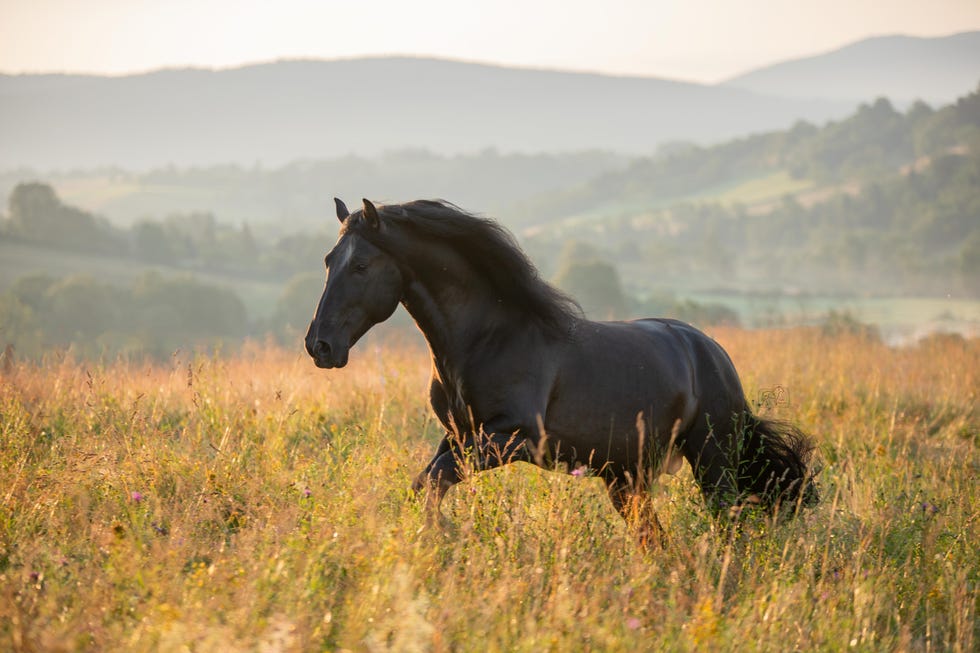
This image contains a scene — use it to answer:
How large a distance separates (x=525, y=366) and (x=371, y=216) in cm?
112

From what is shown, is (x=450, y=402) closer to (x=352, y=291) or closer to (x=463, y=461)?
(x=463, y=461)

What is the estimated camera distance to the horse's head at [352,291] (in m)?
4.43

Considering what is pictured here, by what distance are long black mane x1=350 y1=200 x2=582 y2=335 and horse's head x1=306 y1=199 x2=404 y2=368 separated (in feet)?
0.79

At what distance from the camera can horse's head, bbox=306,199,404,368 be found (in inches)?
175

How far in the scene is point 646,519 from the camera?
5.26 m

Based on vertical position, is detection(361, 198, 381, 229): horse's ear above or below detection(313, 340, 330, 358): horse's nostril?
above

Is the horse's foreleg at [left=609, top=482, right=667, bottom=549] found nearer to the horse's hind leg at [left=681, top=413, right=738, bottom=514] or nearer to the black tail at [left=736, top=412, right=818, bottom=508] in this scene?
the horse's hind leg at [left=681, top=413, right=738, bottom=514]

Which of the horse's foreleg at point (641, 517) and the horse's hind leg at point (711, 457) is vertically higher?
the horse's hind leg at point (711, 457)

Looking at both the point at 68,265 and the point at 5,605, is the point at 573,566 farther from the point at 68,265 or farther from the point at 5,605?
the point at 68,265

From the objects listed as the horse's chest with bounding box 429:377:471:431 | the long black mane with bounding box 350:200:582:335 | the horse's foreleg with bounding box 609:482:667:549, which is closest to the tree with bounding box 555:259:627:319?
the horse's foreleg with bounding box 609:482:667:549

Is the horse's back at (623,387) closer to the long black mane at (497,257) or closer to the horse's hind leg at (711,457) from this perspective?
the horse's hind leg at (711,457)

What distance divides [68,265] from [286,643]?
67134mm

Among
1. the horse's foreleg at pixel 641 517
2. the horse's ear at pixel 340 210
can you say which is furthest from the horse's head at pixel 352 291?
the horse's foreleg at pixel 641 517

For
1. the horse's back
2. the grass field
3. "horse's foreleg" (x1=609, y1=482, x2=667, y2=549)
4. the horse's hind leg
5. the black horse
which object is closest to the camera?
the grass field
